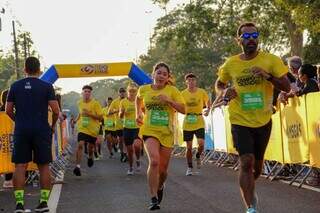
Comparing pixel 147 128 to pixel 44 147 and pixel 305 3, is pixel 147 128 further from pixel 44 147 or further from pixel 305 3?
pixel 305 3

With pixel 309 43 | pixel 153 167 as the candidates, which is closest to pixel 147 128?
pixel 153 167

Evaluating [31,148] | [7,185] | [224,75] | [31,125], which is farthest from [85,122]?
[224,75]

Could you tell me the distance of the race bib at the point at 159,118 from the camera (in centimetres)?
988

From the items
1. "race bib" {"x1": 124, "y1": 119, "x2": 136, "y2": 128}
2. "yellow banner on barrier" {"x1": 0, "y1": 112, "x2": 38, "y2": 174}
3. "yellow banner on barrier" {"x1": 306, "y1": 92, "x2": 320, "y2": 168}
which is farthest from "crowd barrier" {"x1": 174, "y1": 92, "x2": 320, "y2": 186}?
"yellow banner on barrier" {"x1": 0, "y1": 112, "x2": 38, "y2": 174}

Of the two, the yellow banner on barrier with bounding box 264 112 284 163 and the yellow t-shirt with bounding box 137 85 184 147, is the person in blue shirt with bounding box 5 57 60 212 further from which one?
the yellow banner on barrier with bounding box 264 112 284 163

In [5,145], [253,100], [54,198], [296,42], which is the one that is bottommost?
[54,198]

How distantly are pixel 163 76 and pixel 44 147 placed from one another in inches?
73.4

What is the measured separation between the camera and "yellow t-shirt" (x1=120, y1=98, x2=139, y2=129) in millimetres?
17188

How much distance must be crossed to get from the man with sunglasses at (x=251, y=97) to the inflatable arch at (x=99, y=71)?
14.6 metres

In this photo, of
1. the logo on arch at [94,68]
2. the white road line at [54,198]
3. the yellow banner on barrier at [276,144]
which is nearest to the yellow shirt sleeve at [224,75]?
the white road line at [54,198]

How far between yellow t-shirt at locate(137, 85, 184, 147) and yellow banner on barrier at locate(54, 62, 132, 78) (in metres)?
12.5

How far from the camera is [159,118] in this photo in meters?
9.91

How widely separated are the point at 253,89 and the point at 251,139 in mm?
502

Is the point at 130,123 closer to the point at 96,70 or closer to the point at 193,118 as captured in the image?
the point at 193,118
